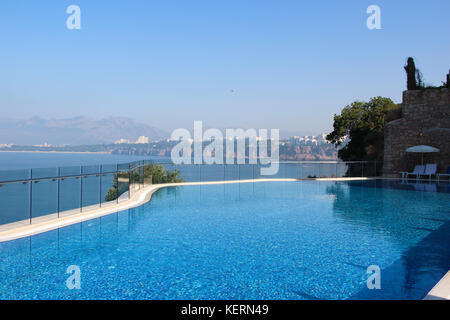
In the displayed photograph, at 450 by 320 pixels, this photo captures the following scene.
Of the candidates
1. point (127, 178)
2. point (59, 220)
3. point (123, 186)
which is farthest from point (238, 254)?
point (123, 186)

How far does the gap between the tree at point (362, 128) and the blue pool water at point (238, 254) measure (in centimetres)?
1407

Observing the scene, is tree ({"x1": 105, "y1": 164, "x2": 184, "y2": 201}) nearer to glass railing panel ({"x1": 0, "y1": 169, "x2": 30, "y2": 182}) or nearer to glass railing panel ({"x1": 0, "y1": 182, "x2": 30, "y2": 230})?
glass railing panel ({"x1": 0, "y1": 182, "x2": 30, "y2": 230})

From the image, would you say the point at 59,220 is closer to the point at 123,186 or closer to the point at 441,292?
the point at 123,186

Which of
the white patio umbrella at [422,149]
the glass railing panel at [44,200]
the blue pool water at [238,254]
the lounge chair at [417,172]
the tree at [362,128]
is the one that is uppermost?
the tree at [362,128]

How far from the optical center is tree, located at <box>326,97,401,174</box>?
2581 centimetres

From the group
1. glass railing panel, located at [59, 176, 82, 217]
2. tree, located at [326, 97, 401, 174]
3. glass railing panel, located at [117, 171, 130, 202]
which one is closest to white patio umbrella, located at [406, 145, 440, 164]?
tree, located at [326, 97, 401, 174]

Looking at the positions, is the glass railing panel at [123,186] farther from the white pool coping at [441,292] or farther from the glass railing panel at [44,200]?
the white pool coping at [441,292]

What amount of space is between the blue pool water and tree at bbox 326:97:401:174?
1407 centimetres

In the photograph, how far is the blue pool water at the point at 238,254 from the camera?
17.0 ft

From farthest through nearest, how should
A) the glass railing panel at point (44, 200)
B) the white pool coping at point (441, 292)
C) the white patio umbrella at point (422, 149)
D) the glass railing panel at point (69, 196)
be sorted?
the white patio umbrella at point (422, 149) → the glass railing panel at point (69, 196) → the glass railing panel at point (44, 200) → the white pool coping at point (441, 292)

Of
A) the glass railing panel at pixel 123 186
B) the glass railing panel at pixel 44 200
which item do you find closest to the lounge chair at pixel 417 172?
the glass railing panel at pixel 123 186

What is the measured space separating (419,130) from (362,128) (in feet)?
16.3
